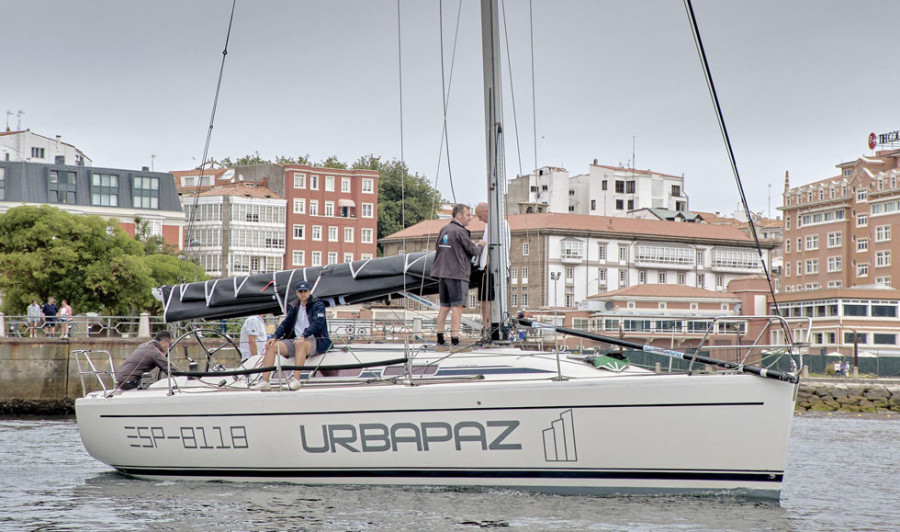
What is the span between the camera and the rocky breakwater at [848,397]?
38.6 m

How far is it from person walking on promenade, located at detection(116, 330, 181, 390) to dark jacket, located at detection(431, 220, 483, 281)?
3218mm

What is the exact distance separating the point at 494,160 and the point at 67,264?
110ft

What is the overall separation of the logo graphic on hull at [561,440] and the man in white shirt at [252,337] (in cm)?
389

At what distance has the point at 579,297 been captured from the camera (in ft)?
302

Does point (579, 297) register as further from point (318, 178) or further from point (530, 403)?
point (530, 403)

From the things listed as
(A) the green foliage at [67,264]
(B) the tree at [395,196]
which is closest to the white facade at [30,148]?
(B) the tree at [395,196]

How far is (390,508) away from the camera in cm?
912

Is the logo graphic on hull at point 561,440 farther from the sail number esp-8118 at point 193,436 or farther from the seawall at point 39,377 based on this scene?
the seawall at point 39,377

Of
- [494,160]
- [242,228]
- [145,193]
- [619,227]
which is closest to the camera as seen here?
[494,160]

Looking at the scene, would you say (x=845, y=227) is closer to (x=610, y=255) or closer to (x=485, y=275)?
(x=610, y=255)

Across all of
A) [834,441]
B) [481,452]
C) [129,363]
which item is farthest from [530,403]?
[834,441]

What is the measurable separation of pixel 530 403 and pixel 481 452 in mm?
675

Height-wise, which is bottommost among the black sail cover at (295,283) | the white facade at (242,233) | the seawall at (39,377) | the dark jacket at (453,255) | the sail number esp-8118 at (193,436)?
the seawall at (39,377)

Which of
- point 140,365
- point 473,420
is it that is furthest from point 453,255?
point 140,365
